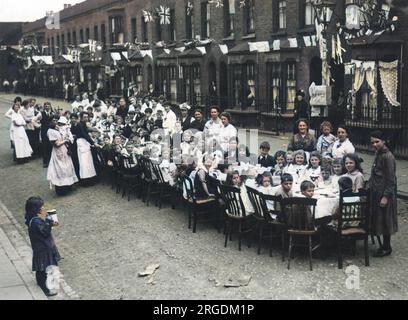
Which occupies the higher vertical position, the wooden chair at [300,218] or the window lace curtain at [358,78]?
the window lace curtain at [358,78]

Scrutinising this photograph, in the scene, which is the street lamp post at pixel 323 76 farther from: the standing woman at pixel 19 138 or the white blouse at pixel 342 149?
the standing woman at pixel 19 138

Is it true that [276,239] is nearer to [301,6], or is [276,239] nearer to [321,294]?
[321,294]

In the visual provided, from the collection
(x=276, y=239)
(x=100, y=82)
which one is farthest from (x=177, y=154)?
(x=100, y=82)

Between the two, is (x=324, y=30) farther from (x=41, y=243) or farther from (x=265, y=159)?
(x=41, y=243)

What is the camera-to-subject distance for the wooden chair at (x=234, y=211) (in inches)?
357

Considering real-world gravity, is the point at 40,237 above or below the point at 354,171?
below

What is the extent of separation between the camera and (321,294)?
23.4 feet

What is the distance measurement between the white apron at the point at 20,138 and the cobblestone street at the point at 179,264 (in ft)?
20.9

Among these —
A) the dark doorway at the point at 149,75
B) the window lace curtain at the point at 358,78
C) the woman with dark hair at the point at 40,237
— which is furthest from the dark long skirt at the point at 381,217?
the dark doorway at the point at 149,75

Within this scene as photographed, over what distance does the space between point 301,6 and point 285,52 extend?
1.84 metres

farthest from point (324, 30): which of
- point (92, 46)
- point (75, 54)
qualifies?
point (75, 54)

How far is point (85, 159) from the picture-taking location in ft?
47.3

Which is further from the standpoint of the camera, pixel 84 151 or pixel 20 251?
pixel 84 151

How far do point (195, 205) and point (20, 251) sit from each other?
10.1 feet
